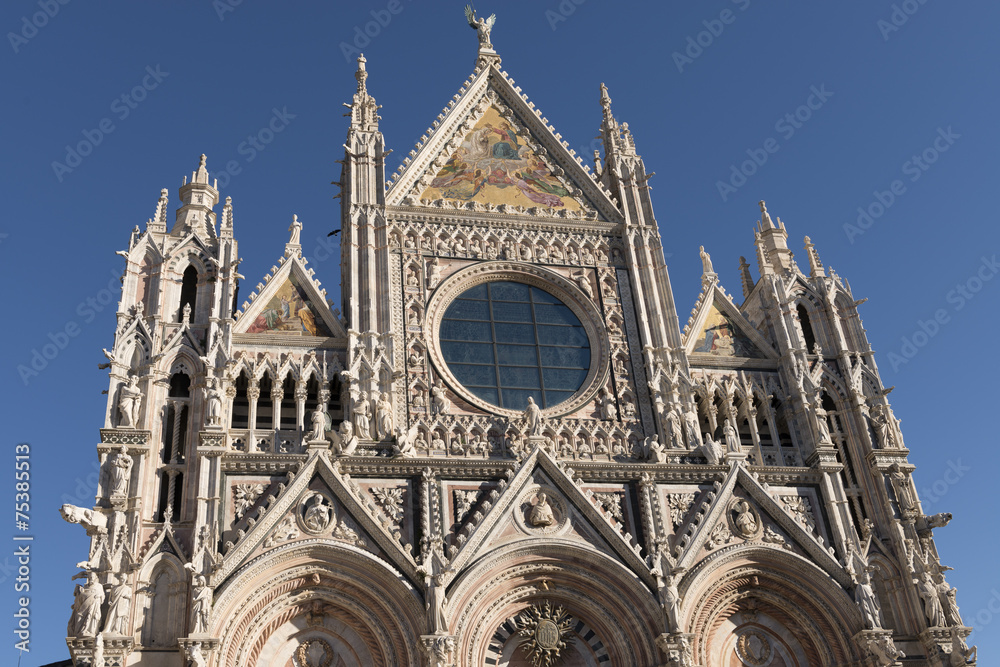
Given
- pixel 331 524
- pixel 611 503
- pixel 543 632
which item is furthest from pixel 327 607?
pixel 611 503

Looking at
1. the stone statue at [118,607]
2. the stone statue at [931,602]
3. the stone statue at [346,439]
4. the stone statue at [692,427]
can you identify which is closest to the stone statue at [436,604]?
the stone statue at [346,439]

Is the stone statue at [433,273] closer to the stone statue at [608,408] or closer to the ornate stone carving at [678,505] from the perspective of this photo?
the stone statue at [608,408]

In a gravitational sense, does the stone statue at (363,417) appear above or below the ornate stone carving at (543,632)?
above

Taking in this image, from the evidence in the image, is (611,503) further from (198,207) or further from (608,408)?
(198,207)

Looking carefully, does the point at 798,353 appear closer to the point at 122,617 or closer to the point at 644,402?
the point at 644,402

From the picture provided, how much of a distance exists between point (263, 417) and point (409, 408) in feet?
9.74

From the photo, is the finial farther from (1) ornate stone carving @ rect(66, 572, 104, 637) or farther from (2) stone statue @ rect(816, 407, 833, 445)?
(1) ornate stone carving @ rect(66, 572, 104, 637)

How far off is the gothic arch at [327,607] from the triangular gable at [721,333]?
8982mm

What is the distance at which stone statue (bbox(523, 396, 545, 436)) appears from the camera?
21.7 m

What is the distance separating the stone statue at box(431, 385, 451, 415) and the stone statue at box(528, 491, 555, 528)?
2.78 meters

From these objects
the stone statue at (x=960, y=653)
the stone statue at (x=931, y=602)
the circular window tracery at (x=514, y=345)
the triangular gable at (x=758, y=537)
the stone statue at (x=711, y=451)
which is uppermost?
the circular window tracery at (x=514, y=345)

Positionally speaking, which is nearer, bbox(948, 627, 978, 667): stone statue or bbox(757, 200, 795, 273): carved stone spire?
bbox(948, 627, 978, 667): stone statue

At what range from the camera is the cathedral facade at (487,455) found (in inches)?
762

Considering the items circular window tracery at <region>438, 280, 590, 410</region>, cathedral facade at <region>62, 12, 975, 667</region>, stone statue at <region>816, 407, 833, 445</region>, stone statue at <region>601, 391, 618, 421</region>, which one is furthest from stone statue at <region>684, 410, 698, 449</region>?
stone statue at <region>816, 407, 833, 445</region>
